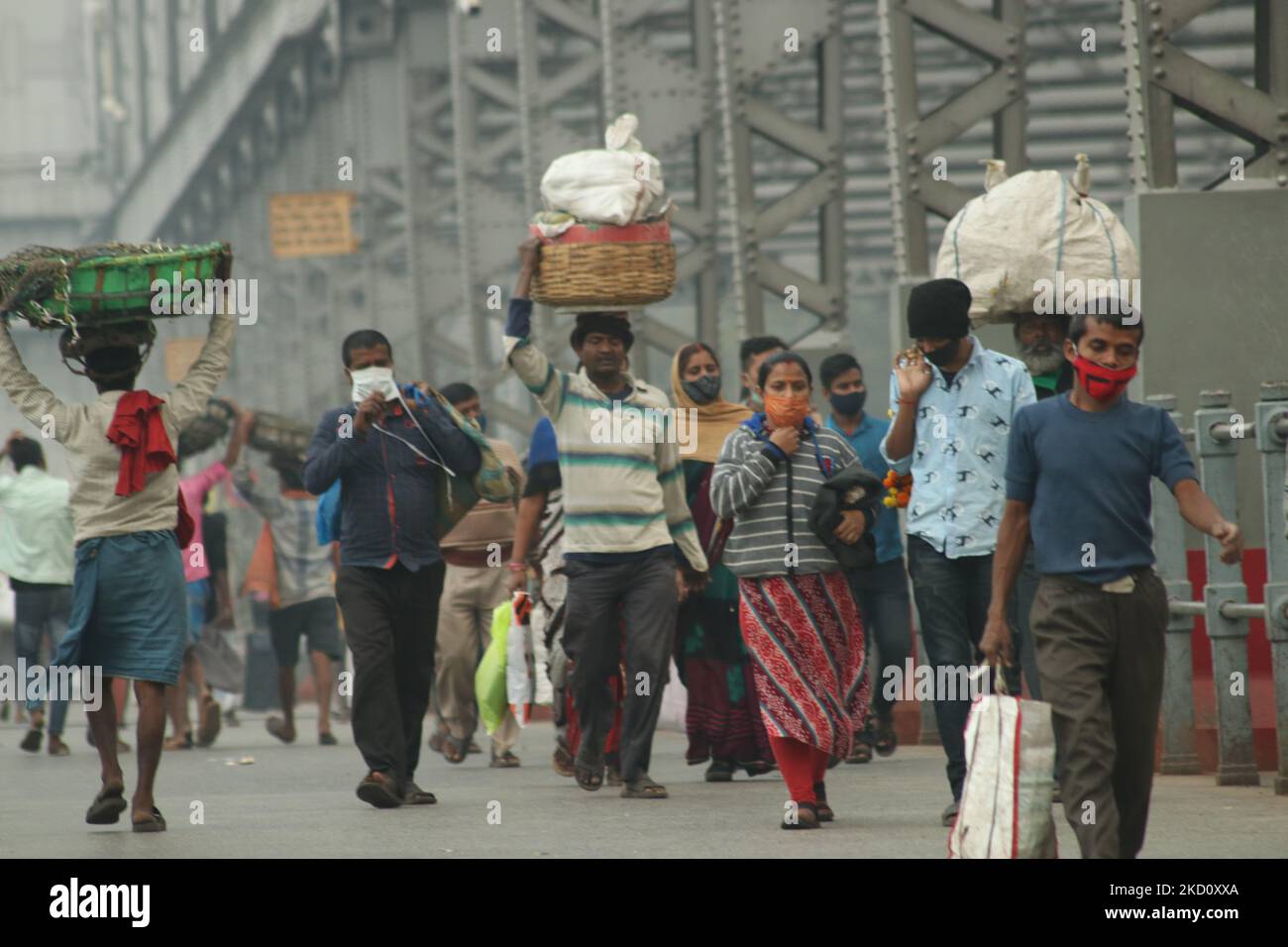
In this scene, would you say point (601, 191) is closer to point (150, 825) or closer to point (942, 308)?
point (942, 308)

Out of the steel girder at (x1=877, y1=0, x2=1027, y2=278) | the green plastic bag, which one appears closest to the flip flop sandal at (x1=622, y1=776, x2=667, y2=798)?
the green plastic bag

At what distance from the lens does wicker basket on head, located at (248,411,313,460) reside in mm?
16453

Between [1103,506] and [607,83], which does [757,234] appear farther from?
[1103,506]

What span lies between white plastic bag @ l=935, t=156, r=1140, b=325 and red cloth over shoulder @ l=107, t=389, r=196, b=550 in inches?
115

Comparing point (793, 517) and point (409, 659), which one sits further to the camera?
point (409, 659)

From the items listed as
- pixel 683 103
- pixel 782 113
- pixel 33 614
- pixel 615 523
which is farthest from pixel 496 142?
pixel 615 523

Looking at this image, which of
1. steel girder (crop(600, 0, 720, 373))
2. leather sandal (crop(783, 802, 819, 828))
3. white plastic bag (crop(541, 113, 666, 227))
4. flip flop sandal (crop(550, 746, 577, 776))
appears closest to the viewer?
leather sandal (crop(783, 802, 819, 828))

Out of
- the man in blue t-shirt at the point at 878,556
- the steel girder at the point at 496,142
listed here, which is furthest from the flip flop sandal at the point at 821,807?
the steel girder at the point at 496,142

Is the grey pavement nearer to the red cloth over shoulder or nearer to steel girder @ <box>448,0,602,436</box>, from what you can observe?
the red cloth over shoulder

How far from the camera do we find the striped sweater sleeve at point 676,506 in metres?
10.8

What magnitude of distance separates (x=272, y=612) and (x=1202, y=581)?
7523 millimetres

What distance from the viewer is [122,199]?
52656mm

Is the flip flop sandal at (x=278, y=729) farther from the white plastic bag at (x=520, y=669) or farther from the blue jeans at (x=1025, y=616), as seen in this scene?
the blue jeans at (x=1025, y=616)
